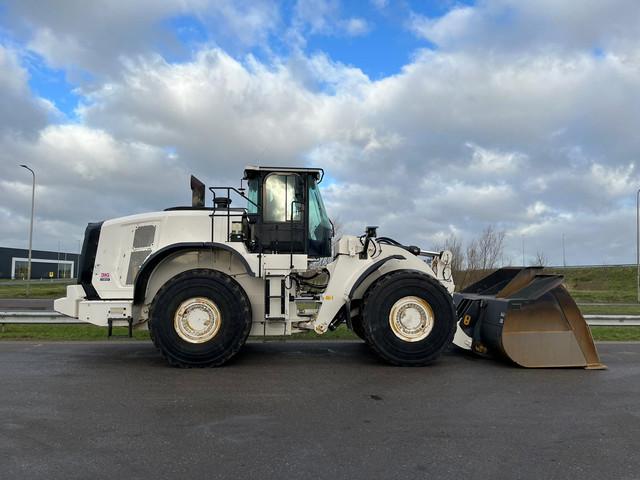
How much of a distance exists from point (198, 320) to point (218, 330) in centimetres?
31

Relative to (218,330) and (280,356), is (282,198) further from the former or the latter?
(280,356)

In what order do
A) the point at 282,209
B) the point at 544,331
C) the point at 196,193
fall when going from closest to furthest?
1. the point at 544,331
2. the point at 282,209
3. the point at 196,193

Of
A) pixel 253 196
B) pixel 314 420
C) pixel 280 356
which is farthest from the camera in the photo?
pixel 280 356

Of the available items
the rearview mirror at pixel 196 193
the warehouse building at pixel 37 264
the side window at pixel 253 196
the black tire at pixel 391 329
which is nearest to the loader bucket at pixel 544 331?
the black tire at pixel 391 329

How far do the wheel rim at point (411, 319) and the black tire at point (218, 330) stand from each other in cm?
210

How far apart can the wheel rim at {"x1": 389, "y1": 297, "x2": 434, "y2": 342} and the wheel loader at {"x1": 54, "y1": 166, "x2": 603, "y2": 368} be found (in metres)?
0.01

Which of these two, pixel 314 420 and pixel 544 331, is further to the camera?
pixel 544 331

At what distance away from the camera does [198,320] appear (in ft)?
24.1

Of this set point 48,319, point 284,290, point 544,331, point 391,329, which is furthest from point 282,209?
point 48,319

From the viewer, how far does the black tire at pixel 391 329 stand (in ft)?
24.5

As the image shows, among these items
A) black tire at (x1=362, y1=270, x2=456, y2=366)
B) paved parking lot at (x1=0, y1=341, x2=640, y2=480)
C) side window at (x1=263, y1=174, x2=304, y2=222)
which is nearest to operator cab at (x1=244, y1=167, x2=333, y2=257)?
side window at (x1=263, y1=174, x2=304, y2=222)

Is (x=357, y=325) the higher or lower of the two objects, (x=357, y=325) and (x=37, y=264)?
the lower

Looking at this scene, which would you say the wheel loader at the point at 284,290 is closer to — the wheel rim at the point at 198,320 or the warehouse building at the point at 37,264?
the wheel rim at the point at 198,320

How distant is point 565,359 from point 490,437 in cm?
358
